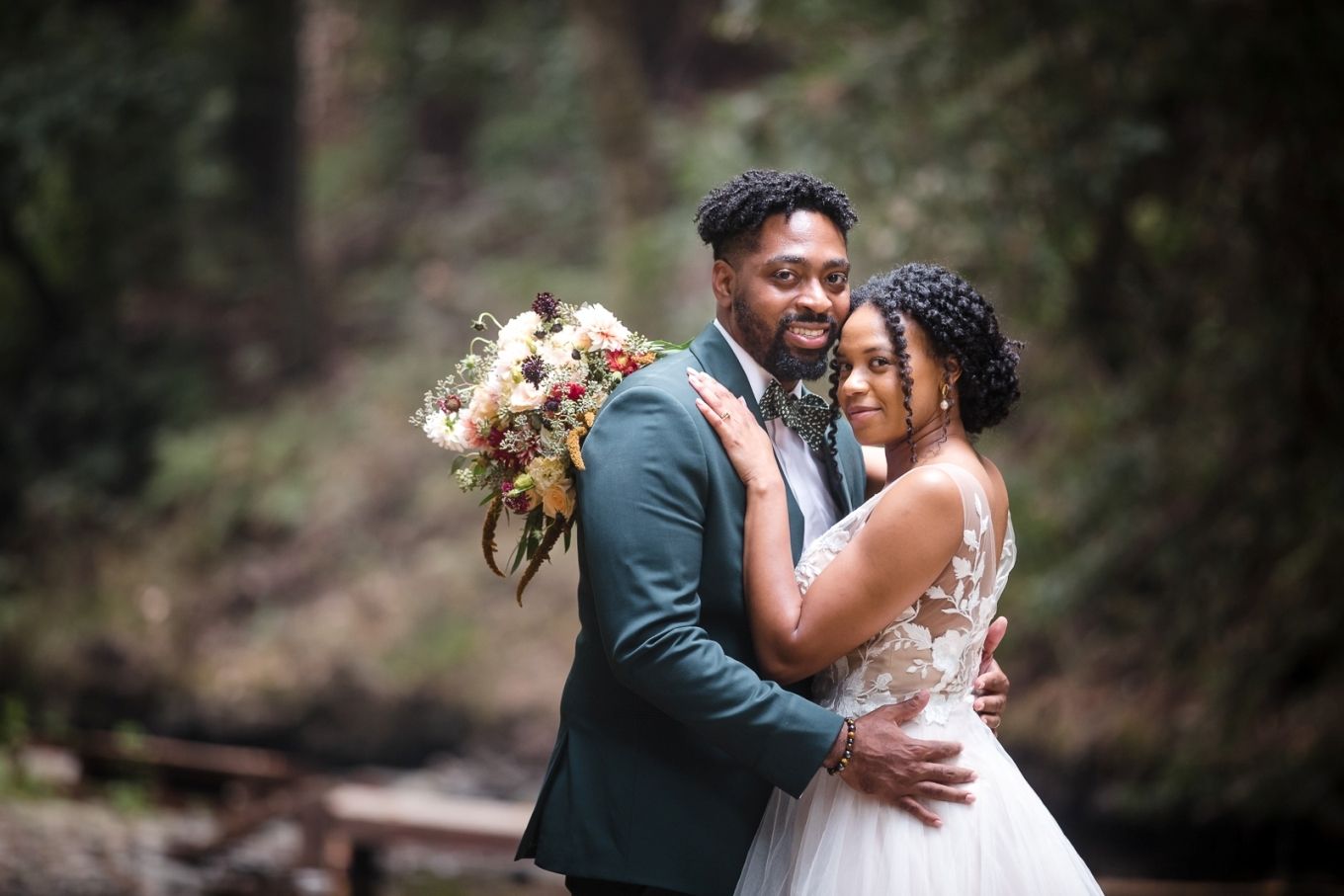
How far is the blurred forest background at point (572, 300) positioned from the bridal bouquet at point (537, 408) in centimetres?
112

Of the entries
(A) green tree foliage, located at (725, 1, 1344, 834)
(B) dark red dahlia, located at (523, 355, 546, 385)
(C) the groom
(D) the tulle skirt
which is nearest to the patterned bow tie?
(C) the groom

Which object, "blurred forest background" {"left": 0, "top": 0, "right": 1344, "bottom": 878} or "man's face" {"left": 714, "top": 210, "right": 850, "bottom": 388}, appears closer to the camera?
Result: "man's face" {"left": 714, "top": 210, "right": 850, "bottom": 388}

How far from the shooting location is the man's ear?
290 centimetres

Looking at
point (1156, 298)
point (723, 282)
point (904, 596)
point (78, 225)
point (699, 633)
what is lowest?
point (699, 633)

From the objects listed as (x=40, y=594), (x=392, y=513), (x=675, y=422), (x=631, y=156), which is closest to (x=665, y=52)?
(x=631, y=156)

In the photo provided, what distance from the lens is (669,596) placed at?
2.56 meters

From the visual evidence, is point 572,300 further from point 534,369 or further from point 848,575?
point 848,575

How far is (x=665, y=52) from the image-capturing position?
1316 cm

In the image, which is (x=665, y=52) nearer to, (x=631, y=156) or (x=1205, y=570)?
(x=631, y=156)

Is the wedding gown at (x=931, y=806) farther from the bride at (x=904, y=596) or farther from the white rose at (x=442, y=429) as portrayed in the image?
the white rose at (x=442, y=429)

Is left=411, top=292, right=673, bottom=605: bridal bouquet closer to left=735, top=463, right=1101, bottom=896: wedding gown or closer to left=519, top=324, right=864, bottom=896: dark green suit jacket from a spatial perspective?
left=519, top=324, right=864, bottom=896: dark green suit jacket

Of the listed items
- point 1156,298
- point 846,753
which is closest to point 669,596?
point 846,753

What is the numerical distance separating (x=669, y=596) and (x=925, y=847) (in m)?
0.69

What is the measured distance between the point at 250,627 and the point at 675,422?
8652 millimetres
